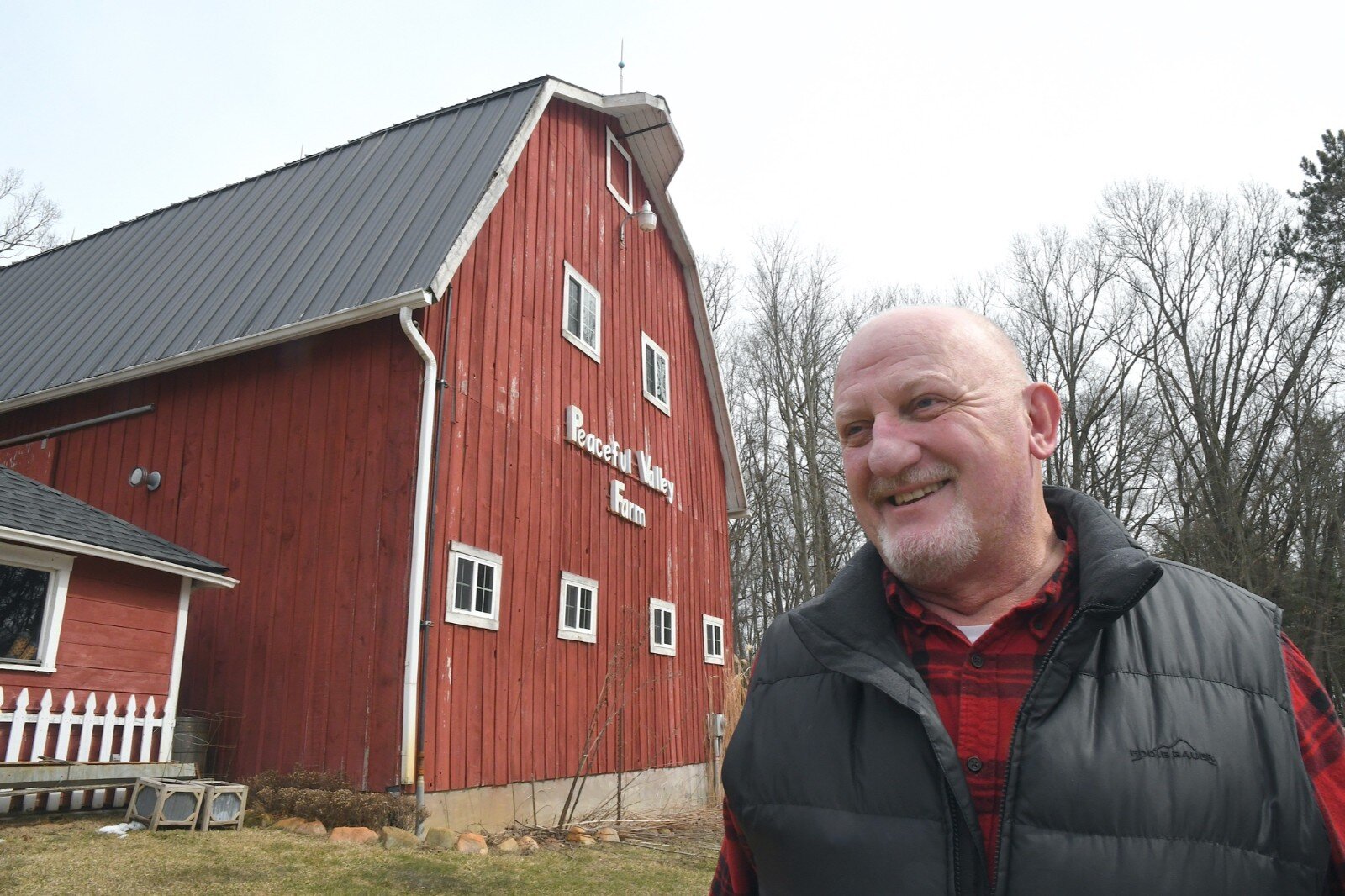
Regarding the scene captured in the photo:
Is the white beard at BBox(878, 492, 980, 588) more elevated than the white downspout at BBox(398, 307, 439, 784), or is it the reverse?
the white downspout at BBox(398, 307, 439, 784)

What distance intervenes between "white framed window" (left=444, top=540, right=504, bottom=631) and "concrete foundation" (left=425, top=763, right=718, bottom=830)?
5.02 feet

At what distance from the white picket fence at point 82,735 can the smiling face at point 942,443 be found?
764cm

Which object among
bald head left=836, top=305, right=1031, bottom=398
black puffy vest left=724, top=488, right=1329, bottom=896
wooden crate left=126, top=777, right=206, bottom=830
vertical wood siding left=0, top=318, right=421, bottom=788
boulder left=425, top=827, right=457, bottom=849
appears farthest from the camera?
vertical wood siding left=0, top=318, right=421, bottom=788

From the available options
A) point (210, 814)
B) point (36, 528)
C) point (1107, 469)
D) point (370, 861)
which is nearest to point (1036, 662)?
point (370, 861)

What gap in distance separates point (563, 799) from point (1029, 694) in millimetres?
9217

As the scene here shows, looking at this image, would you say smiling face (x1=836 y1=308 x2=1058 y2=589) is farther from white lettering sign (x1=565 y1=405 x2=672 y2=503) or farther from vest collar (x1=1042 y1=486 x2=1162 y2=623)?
white lettering sign (x1=565 y1=405 x2=672 y2=503)

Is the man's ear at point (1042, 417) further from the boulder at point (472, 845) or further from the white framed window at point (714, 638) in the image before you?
the white framed window at point (714, 638)

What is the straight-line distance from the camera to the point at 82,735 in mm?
7777

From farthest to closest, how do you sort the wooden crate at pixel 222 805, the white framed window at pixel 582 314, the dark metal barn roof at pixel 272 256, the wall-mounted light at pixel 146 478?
the white framed window at pixel 582 314, the wall-mounted light at pixel 146 478, the dark metal barn roof at pixel 272 256, the wooden crate at pixel 222 805

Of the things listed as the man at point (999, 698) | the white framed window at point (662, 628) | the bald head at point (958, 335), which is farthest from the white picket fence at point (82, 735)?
the bald head at point (958, 335)

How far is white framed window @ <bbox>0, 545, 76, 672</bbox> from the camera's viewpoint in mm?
7590

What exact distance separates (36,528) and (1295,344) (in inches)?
1032

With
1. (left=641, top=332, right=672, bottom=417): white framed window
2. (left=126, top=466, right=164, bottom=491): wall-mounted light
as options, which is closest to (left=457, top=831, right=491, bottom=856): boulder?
(left=126, top=466, right=164, bottom=491): wall-mounted light

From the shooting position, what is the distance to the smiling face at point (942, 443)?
1864 millimetres
